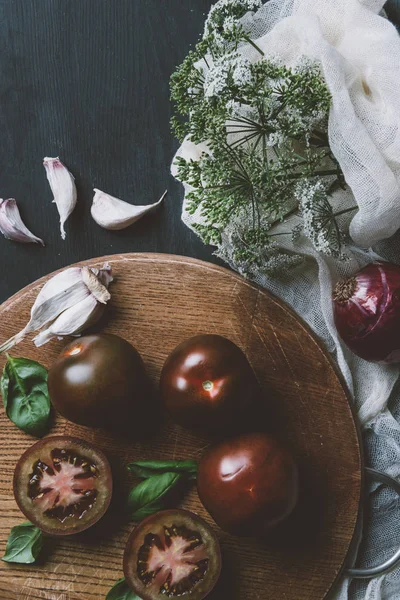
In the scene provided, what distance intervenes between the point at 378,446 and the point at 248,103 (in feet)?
2.04

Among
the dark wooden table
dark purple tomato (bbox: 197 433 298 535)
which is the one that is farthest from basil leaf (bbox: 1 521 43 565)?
the dark wooden table

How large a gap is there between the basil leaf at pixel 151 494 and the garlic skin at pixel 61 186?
48 cm

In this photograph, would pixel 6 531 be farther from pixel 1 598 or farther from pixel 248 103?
pixel 248 103

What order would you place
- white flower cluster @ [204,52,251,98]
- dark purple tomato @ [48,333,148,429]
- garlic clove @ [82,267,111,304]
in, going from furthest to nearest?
garlic clove @ [82,267,111,304] → dark purple tomato @ [48,333,148,429] → white flower cluster @ [204,52,251,98]

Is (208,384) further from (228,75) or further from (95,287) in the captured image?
(228,75)

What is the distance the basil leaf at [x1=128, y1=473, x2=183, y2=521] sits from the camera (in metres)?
1.21

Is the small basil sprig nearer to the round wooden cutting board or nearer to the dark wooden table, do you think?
the round wooden cutting board

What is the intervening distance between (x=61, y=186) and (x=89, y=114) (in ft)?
0.48

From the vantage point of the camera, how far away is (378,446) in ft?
4.16

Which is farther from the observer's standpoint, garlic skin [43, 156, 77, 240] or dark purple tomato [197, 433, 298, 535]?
garlic skin [43, 156, 77, 240]

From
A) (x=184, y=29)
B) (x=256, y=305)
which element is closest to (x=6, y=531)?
(x=256, y=305)

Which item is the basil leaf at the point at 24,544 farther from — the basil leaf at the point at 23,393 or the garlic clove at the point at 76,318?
the garlic clove at the point at 76,318

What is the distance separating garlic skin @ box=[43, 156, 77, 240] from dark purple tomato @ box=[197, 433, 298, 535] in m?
0.51

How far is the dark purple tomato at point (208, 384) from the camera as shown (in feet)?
3.69
